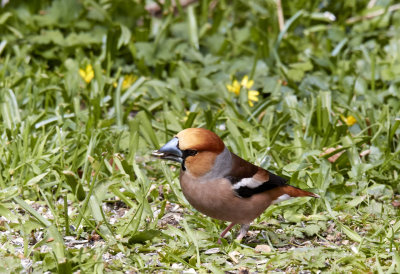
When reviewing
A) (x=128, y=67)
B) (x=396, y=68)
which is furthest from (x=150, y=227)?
(x=396, y=68)

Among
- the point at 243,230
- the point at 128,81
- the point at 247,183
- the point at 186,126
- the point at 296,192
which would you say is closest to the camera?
the point at 247,183

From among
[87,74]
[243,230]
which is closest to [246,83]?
[87,74]

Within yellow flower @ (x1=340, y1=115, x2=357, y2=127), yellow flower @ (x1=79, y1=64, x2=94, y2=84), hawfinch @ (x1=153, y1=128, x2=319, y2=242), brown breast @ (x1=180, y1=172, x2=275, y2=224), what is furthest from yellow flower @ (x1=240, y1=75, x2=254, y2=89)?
brown breast @ (x1=180, y1=172, x2=275, y2=224)

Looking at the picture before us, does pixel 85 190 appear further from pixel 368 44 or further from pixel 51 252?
pixel 368 44

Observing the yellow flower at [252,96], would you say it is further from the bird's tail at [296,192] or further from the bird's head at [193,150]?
the bird's head at [193,150]

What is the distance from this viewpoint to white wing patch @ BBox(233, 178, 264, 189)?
12.9ft

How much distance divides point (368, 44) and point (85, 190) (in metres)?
3.86

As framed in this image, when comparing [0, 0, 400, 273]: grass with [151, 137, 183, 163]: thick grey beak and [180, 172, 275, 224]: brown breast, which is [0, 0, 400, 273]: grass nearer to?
[180, 172, 275, 224]: brown breast

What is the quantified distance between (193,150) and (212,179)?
21cm

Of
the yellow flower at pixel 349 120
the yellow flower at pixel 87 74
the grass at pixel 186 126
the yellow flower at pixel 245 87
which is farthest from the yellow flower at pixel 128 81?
the yellow flower at pixel 349 120

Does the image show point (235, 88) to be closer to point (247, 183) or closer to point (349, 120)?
point (349, 120)

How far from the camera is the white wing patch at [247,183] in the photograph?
3.94m

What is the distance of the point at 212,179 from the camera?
12.8 ft

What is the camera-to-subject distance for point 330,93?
587cm
